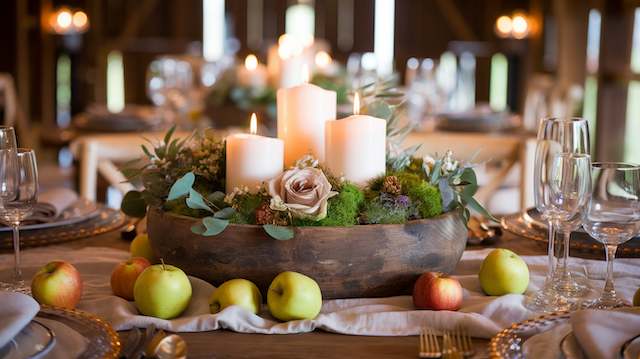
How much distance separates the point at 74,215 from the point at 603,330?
44.9 inches

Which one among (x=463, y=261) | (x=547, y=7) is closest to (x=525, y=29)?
(x=547, y=7)

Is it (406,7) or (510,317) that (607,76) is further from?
(510,317)

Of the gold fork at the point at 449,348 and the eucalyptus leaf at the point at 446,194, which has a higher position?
the eucalyptus leaf at the point at 446,194

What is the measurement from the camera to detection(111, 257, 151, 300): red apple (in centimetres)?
132

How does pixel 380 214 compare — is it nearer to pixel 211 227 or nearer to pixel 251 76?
pixel 211 227

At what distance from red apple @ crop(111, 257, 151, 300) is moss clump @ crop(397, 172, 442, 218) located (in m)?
0.40

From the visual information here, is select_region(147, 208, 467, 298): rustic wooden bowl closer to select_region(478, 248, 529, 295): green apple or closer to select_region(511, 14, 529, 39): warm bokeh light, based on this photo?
select_region(478, 248, 529, 295): green apple

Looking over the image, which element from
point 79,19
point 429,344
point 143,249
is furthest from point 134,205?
point 79,19

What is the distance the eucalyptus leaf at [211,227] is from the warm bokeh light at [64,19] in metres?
7.42

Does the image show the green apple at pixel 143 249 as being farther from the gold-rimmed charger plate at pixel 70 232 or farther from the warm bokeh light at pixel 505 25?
the warm bokeh light at pixel 505 25

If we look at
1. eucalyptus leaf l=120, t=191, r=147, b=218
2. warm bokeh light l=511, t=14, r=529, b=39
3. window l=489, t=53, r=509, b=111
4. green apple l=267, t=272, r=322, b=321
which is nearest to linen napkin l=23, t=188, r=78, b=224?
eucalyptus leaf l=120, t=191, r=147, b=218

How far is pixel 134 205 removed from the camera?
1.58 meters

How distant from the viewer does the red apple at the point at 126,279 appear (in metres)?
1.32

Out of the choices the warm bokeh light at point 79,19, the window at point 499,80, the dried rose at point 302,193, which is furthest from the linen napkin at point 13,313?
the window at point 499,80
